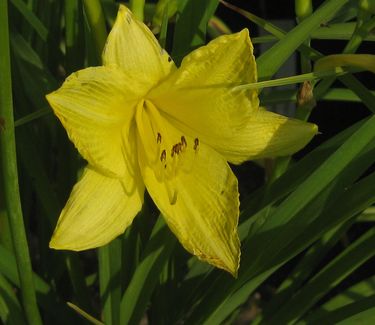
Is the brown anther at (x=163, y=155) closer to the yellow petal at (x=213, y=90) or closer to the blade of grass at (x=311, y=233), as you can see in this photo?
the yellow petal at (x=213, y=90)

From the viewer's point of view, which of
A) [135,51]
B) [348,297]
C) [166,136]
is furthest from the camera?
[348,297]

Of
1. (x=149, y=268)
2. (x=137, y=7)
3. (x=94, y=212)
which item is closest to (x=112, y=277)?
(x=149, y=268)

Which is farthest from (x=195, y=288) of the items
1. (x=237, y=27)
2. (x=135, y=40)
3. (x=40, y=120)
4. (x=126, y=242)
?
(x=237, y=27)

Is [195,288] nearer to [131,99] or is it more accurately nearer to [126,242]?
[126,242]

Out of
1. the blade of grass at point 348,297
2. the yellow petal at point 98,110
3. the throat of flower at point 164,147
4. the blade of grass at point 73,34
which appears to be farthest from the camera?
the blade of grass at point 348,297

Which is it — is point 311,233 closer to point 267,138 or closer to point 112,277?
point 267,138

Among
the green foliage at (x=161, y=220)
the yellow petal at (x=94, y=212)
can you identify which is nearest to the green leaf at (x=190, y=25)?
the green foliage at (x=161, y=220)

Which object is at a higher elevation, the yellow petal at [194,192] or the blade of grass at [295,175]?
the yellow petal at [194,192]
